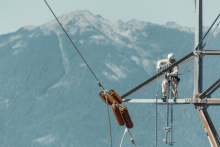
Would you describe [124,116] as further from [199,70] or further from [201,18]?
[201,18]

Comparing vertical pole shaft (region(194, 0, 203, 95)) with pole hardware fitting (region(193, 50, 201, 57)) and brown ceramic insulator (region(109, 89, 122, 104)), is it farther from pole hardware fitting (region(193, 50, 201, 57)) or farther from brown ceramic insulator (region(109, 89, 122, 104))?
brown ceramic insulator (region(109, 89, 122, 104))

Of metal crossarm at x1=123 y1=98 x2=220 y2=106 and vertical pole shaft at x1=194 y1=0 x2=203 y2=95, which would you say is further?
vertical pole shaft at x1=194 y1=0 x2=203 y2=95

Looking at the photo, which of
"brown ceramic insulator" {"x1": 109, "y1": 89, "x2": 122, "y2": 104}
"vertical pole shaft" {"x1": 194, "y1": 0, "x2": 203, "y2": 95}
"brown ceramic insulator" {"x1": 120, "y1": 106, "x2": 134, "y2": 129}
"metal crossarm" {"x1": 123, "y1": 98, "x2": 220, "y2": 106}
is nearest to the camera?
"brown ceramic insulator" {"x1": 109, "y1": 89, "x2": 122, "y2": 104}

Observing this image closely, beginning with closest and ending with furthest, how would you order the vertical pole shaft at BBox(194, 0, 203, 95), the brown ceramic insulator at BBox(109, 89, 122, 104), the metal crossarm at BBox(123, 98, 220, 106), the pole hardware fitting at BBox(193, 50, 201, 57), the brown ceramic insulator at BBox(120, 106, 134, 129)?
the brown ceramic insulator at BBox(109, 89, 122, 104) → the brown ceramic insulator at BBox(120, 106, 134, 129) → the metal crossarm at BBox(123, 98, 220, 106) → the vertical pole shaft at BBox(194, 0, 203, 95) → the pole hardware fitting at BBox(193, 50, 201, 57)

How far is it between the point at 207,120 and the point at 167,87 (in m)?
3.18

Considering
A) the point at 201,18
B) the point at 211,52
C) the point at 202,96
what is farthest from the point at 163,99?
the point at 201,18

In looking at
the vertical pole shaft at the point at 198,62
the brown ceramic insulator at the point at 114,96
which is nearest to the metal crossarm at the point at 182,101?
the vertical pole shaft at the point at 198,62

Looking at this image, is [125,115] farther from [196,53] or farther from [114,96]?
[196,53]

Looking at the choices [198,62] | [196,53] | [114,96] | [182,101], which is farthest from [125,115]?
[196,53]

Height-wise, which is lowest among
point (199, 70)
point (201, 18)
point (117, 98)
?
point (199, 70)

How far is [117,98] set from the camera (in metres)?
17.7

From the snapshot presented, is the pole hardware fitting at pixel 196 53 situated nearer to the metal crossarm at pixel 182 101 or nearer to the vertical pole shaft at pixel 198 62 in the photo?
the vertical pole shaft at pixel 198 62

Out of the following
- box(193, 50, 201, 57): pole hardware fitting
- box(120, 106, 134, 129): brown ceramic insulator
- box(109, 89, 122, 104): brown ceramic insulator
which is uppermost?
Result: box(109, 89, 122, 104): brown ceramic insulator

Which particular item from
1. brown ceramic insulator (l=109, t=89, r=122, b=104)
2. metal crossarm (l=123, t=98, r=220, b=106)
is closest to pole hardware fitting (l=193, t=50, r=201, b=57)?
metal crossarm (l=123, t=98, r=220, b=106)
